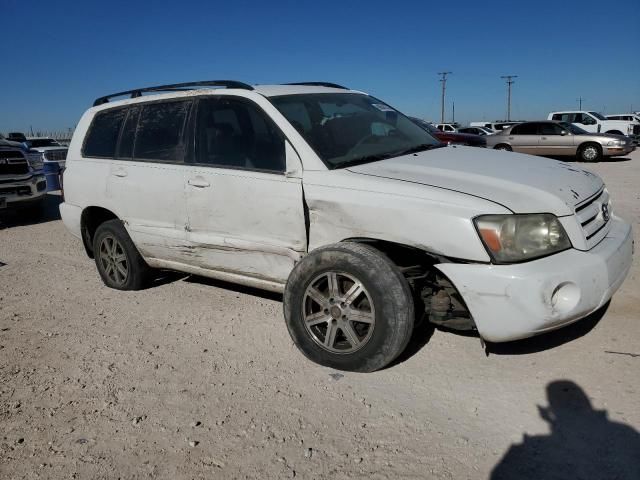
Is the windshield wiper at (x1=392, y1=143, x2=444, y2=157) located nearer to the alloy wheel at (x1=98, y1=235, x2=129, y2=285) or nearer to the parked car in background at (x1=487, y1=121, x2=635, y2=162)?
the alloy wheel at (x1=98, y1=235, x2=129, y2=285)

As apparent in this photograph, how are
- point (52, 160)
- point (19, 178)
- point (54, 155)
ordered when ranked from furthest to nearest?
point (54, 155) → point (52, 160) → point (19, 178)

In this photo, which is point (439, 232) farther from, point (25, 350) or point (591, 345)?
point (25, 350)

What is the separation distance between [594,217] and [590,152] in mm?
16211

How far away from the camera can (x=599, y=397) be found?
276 centimetres

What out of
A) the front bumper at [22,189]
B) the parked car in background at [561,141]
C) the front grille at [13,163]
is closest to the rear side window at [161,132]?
the front bumper at [22,189]

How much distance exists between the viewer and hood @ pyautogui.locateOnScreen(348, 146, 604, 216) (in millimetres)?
2820

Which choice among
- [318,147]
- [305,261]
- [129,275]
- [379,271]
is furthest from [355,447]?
[129,275]

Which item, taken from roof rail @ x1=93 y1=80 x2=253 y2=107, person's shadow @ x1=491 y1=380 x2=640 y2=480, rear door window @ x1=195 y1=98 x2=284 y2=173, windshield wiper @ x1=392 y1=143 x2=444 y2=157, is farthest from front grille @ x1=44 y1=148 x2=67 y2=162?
person's shadow @ x1=491 y1=380 x2=640 y2=480

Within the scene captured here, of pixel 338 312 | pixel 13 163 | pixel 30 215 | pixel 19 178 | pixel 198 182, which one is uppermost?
pixel 198 182

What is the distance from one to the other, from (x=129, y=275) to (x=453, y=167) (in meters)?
3.04

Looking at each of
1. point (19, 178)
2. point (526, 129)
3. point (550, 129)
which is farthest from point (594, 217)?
point (526, 129)

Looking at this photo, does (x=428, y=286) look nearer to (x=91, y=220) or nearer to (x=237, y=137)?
(x=237, y=137)

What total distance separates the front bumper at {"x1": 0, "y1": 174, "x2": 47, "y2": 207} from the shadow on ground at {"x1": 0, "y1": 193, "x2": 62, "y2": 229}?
0.17 meters

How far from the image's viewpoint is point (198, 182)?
3.78 meters
